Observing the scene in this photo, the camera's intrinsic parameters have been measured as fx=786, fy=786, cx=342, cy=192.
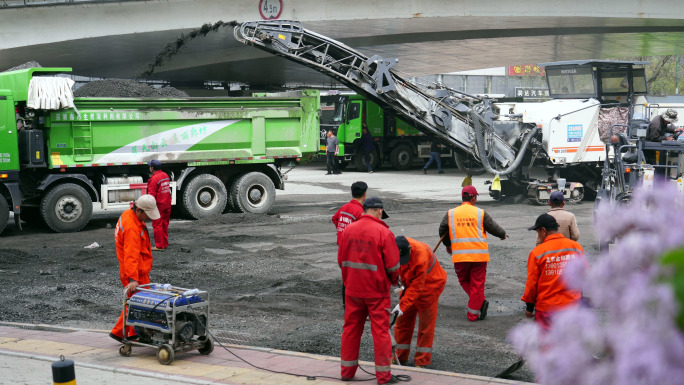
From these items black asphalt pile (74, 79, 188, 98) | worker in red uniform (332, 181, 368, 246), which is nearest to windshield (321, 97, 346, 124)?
black asphalt pile (74, 79, 188, 98)

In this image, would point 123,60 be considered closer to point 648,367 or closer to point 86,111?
point 86,111

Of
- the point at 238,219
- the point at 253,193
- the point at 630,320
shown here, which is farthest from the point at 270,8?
the point at 630,320

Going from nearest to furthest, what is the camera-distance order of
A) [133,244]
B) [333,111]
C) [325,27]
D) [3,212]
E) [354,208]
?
1. [133,244]
2. [354,208]
3. [3,212]
4. [325,27]
5. [333,111]

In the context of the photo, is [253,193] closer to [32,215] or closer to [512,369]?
[32,215]

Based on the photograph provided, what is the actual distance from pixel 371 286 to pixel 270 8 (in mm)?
22111

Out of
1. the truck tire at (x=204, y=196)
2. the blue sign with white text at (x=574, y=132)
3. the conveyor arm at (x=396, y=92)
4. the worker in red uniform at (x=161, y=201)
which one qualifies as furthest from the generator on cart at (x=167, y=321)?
the blue sign with white text at (x=574, y=132)

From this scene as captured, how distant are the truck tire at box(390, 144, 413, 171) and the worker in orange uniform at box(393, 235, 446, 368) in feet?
86.1

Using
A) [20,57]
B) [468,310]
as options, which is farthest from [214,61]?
[468,310]

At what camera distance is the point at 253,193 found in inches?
754

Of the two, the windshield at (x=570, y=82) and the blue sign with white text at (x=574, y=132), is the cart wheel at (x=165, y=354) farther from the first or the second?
the windshield at (x=570, y=82)

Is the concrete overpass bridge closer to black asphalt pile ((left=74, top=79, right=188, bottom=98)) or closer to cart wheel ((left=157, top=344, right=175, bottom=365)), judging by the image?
black asphalt pile ((left=74, top=79, right=188, bottom=98))

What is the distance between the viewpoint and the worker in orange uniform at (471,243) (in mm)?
8945

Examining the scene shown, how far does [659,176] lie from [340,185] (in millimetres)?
15096

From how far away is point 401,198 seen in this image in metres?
22.6
